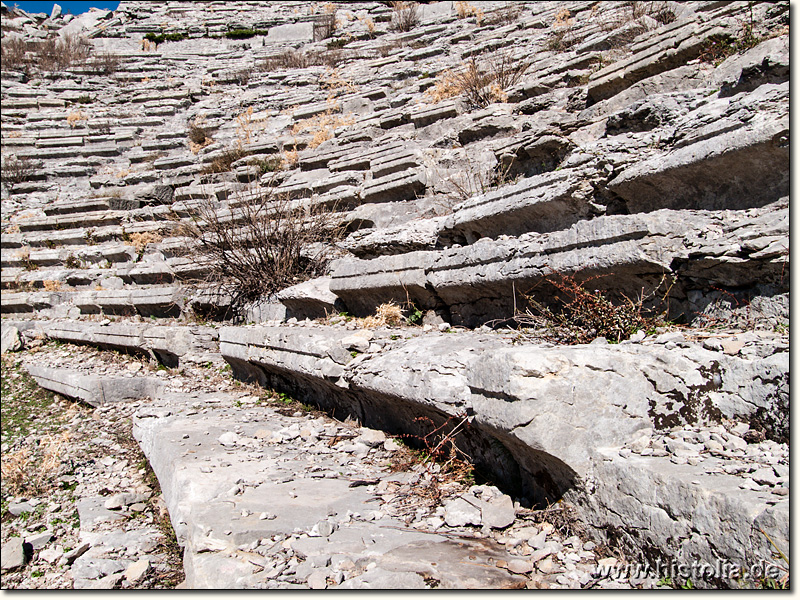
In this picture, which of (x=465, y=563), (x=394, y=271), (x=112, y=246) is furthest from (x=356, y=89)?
(x=465, y=563)

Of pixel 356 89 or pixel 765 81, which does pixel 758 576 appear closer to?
pixel 765 81

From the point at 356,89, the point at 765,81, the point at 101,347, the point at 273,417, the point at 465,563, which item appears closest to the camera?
the point at 465,563

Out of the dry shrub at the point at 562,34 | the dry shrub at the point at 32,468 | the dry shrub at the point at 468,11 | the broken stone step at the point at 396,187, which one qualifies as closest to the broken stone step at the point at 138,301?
the dry shrub at the point at 32,468

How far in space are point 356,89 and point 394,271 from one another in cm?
755

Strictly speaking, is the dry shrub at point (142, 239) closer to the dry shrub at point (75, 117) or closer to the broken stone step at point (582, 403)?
the dry shrub at point (75, 117)

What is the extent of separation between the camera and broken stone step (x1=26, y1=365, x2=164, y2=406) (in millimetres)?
5145

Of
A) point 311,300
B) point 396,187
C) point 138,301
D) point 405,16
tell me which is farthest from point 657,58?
point 405,16

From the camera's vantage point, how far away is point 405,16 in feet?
45.8

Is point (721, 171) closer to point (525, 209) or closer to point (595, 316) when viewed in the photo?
point (595, 316)

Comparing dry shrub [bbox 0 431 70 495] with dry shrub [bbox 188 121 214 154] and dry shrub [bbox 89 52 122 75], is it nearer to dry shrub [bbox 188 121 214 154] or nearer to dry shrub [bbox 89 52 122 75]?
dry shrub [bbox 188 121 214 154]

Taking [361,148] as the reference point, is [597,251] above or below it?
below

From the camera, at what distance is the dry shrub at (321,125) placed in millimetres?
8578

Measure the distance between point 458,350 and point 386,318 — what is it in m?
1.20

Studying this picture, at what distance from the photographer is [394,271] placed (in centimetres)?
403
